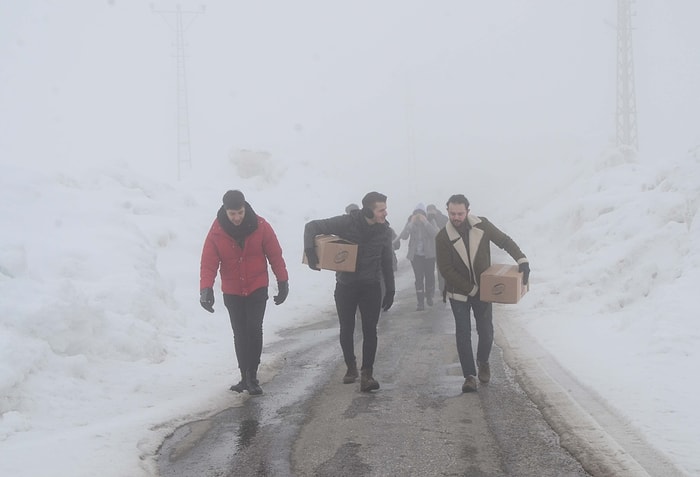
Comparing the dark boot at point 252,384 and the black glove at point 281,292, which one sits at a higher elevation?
the black glove at point 281,292

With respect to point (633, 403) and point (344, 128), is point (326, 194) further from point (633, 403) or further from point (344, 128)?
point (344, 128)

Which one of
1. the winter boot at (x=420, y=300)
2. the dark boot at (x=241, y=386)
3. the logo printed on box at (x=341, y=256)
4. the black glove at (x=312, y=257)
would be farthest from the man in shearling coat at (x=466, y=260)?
the winter boot at (x=420, y=300)

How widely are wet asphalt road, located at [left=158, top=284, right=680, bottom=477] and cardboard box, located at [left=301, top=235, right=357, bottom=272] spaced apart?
125 cm

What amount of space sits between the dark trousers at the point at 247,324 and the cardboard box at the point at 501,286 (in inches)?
89.0

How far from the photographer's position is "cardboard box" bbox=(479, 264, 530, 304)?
6.97 meters

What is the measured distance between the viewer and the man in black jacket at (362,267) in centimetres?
748

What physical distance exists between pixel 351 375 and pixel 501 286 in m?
1.86

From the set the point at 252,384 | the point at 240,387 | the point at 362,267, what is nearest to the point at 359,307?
the point at 362,267

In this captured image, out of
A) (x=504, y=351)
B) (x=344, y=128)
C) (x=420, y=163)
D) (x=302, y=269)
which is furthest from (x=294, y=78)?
(x=504, y=351)

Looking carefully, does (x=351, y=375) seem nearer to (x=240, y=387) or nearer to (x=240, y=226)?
(x=240, y=387)

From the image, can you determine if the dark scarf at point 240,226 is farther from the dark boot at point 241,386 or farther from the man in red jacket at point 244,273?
the dark boot at point 241,386

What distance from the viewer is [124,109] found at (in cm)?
11212

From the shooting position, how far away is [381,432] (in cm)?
558

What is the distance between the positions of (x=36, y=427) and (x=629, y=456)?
4.53 metres
